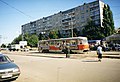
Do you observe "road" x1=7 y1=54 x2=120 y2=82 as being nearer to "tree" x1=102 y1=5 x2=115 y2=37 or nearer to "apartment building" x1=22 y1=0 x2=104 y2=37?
"apartment building" x1=22 y1=0 x2=104 y2=37

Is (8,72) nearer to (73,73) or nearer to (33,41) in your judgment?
(73,73)

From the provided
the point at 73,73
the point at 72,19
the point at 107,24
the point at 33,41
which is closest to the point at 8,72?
the point at 73,73

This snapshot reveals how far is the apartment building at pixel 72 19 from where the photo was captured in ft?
224

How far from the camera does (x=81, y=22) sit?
78062mm

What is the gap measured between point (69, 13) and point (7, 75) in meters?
78.4

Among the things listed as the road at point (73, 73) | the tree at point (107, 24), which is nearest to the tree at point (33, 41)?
the tree at point (107, 24)

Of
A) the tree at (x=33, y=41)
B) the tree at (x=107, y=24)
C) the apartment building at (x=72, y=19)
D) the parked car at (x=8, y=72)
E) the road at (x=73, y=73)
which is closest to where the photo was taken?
the parked car at (x=8, y=72)

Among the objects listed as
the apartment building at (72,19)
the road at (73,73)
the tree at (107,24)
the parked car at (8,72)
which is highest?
the apartment building at (72,19)

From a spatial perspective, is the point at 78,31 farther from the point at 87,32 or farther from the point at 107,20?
the point at 107,20

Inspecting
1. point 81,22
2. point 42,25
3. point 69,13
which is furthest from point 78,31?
point 42,25

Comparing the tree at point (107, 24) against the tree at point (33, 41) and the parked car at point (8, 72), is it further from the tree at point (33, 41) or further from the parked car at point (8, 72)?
the parked car at point (8, 72)

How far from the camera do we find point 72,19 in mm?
82500

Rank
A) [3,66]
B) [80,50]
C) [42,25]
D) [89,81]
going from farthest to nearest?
[42,25] < [80,50] < [3,66] < [89,81]

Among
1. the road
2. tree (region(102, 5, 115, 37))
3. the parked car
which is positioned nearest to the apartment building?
tree (region(102, 5, 115, 37))
